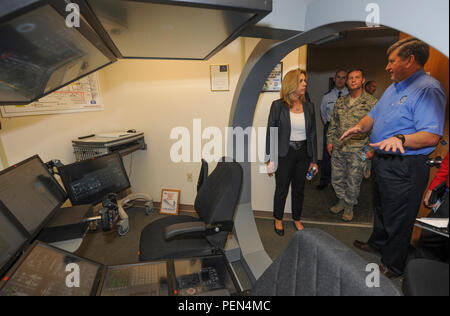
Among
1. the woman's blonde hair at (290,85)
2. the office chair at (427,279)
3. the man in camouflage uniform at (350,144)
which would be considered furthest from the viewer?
the man in camouflage uniform at (350,144)

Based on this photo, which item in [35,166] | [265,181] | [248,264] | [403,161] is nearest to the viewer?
[35,166]

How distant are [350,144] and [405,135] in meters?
1.13

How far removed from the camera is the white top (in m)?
2.09

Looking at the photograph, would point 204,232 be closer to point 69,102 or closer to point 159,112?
point 159,112

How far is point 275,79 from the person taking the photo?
2.28 m

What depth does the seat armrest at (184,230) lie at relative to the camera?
49.2 inches

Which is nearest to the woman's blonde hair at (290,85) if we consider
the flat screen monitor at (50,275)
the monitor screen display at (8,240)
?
the flat screen monitor at (50,275)

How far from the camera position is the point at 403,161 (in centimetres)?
146

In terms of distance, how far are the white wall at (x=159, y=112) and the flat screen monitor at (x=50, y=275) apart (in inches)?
64.0

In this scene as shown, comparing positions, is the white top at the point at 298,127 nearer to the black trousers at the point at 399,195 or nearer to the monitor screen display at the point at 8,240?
the black trousers at the point at 399,195

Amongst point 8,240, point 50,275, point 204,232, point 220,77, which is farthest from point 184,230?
point 220,77
